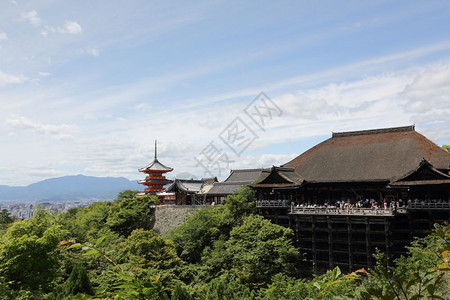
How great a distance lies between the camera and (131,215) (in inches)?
1446

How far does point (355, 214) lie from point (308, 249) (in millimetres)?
4673

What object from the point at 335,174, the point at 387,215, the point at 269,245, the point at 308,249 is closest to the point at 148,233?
the point at 269,245

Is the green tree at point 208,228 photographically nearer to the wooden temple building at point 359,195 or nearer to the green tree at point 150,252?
the wooden temple building at point 359,195

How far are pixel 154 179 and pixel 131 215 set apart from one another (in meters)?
16.0

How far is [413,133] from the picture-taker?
27.7 meters

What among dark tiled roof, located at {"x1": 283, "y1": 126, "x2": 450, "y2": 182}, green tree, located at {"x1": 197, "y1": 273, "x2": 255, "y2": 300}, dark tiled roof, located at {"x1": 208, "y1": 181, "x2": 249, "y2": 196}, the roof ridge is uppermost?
the roof ridge

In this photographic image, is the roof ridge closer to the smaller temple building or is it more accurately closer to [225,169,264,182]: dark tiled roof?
the smaller temple building

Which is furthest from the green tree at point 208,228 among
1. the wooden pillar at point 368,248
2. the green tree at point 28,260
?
the green tree at point 28,260

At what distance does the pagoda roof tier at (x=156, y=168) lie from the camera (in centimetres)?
5232

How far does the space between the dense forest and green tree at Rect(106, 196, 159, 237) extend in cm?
10

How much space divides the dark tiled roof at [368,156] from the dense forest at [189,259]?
528cm

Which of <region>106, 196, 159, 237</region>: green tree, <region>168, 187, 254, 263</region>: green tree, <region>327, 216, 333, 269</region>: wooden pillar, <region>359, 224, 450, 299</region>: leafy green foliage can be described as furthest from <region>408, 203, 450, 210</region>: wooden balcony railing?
<region>106, 196, 159, 237</region>: green tree

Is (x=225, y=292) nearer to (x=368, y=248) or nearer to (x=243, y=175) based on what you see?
(x=368, y=248)

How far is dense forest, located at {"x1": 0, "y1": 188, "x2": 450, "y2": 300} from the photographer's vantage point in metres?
18.1
